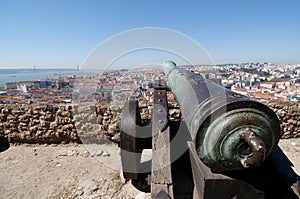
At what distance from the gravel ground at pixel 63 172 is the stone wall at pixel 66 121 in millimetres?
222

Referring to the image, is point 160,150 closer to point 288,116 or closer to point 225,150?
point 225,150

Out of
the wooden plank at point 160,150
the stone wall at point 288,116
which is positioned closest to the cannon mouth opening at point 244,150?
the wooden plank at point 160,150

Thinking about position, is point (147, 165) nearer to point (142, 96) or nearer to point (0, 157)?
point (142, 96)

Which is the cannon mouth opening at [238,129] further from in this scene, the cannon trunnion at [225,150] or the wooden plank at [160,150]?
the wooden plank at [160,150]

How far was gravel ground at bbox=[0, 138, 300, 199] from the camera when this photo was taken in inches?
115

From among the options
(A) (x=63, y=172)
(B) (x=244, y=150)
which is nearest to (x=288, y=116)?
(B) (x=244, y=150)

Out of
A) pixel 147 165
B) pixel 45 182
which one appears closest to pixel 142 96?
pixel 147 165

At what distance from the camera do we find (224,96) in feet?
4.01

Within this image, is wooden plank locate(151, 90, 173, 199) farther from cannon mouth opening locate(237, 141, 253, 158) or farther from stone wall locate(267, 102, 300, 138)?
stone wall locate(267, 102, 300, 138)

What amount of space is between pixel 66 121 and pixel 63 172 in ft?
4.13

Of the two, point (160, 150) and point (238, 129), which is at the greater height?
point (238, 129)

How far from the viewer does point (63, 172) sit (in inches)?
134

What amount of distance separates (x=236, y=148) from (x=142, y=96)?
12.3 ft

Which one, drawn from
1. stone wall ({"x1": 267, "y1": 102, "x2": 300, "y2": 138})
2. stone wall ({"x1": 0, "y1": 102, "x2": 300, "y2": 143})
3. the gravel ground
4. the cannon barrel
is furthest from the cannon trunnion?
stone wall ({"x1": 267, "y1": 102, "x2": 300, "y2": 138})
